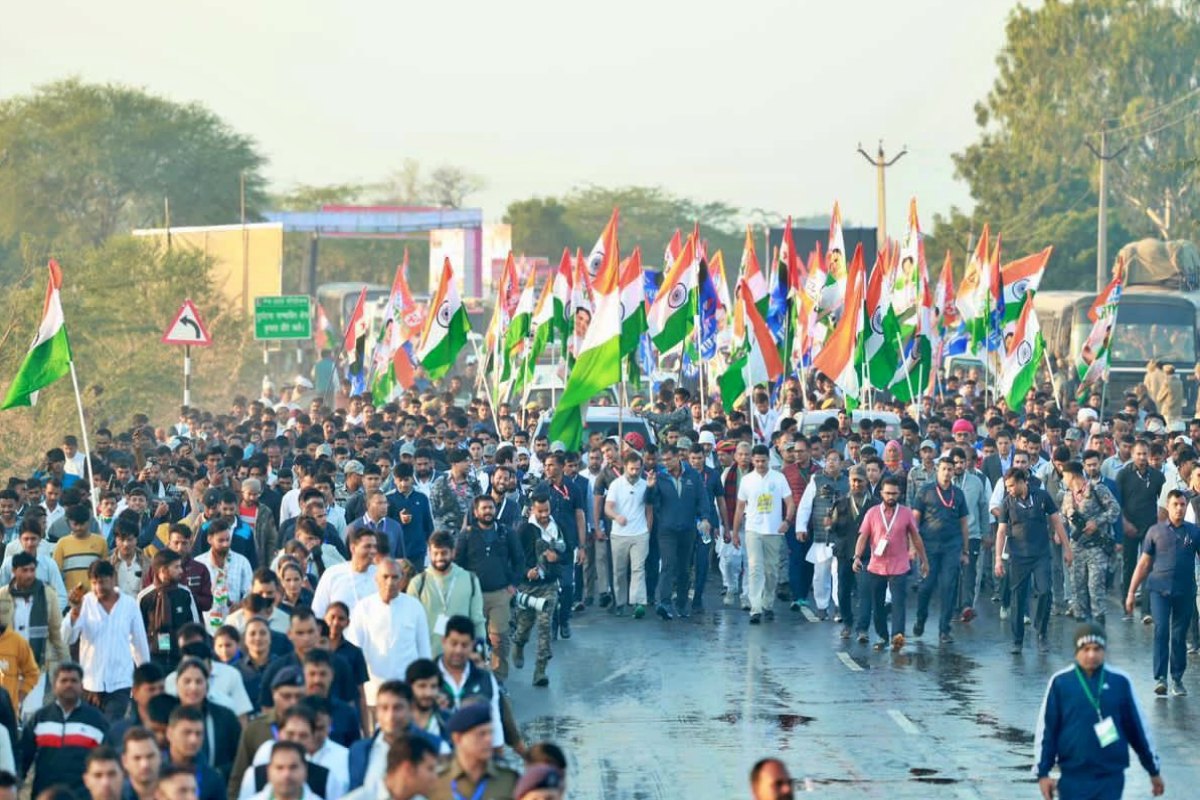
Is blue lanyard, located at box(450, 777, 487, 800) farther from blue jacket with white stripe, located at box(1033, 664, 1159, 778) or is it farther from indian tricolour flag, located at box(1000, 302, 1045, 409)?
indian tricolour flag, located at box(1000, 302, 1045, 409)

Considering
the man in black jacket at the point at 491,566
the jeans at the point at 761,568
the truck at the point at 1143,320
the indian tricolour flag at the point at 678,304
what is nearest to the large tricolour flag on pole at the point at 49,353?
the man in black jacket at the point at 491,566

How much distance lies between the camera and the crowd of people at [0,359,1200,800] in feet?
32.4

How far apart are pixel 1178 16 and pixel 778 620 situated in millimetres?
76125

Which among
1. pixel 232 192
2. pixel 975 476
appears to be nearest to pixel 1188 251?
pixel 975 476

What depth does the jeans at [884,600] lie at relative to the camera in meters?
19.4

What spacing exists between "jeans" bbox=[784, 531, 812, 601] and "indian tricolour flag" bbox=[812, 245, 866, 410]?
628 cm

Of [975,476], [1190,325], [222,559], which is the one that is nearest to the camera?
[222,559]

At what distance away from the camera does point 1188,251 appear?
45469 millimetres

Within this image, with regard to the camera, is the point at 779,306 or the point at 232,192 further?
the point at 232,192

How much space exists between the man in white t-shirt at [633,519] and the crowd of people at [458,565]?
29 mm

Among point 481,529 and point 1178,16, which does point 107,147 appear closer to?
point 1178,16

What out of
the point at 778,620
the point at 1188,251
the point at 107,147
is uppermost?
the point at 107,147

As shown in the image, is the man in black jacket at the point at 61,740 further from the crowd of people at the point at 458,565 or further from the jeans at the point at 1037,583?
the jeans at the point at 1037,583

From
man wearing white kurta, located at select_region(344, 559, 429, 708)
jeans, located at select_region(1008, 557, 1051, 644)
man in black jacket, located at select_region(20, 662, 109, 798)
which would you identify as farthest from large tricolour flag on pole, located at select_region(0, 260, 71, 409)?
man in black jacket, located at select_region(20, 662, 109, 798)
